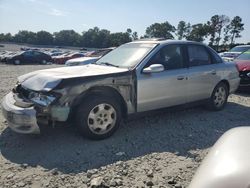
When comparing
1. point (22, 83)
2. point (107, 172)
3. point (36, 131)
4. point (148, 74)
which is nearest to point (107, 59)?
point (148, 74)

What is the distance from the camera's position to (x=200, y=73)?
626cm

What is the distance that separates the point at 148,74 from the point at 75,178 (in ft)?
7.59

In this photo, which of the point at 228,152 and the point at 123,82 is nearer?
the point at 228,152

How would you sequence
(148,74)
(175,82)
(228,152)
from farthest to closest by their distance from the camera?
(175,82) → (148,74) → (228,152)

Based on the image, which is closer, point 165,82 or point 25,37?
point 165,82

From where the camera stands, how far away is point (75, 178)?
143 inches

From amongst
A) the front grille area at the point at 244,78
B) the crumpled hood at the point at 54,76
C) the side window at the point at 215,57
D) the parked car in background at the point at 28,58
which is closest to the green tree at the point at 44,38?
the parked car in background at the point at 28,58

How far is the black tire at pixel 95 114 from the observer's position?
4.52m

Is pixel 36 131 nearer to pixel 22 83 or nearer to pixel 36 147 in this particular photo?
pixel 36 147

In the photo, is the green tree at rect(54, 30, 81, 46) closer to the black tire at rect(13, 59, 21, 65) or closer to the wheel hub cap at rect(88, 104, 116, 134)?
the black tire at rect(13, 59, 21, 65)

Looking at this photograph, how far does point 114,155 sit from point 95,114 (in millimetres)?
722

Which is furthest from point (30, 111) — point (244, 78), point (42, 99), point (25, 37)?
point (25, 37)

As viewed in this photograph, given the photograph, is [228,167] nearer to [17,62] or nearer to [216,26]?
[17,62]

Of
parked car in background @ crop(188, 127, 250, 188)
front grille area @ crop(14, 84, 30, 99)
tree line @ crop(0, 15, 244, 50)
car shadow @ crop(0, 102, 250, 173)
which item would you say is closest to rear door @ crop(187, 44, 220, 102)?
car shadow @ crop(0, 102, 250, 173)
